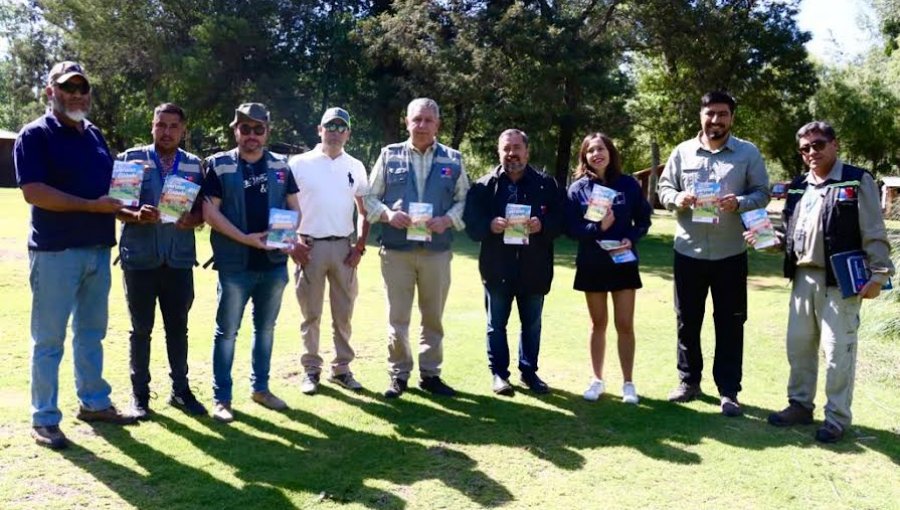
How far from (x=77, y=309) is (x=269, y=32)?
19.1 m

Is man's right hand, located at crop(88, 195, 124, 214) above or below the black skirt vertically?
above

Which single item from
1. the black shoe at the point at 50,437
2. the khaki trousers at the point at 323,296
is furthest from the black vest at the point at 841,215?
the black shoe at the point at 50,437

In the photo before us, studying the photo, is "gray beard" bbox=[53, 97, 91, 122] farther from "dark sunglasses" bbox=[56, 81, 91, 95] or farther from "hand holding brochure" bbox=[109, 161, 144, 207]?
"hand holding brochure" bbox=[109, 161, 144, 207]

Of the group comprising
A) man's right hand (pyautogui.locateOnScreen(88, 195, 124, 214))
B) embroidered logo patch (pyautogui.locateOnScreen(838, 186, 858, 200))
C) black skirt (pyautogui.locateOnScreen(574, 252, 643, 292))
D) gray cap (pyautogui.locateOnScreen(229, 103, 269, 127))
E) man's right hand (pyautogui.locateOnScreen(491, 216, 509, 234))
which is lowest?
black skirt (pyautogui.locateOnScreen(574, 252, 643, 292))

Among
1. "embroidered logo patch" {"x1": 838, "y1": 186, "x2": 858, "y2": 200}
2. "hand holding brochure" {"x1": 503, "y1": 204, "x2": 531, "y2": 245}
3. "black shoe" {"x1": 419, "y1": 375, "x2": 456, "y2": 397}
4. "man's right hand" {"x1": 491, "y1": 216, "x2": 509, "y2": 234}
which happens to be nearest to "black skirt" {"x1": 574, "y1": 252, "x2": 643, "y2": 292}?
"hand holding brochure" {"x1": 503, "y1": 204, "x2": 531, "y2": 245}

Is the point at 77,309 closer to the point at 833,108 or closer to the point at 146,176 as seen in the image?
the point at 146,176

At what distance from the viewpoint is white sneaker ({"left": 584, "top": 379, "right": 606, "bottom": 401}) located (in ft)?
19.0

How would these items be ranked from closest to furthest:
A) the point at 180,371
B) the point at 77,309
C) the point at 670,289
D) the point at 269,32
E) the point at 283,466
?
the point at 283,466 → the point at 77,309 → the point at 180,371 → the point at 670,289 → the point at 269,32

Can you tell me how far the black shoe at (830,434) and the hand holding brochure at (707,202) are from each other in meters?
1.54

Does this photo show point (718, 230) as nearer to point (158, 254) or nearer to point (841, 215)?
point (841, 215)

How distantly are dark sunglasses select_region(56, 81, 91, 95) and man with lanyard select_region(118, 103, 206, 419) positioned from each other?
47 centimetres

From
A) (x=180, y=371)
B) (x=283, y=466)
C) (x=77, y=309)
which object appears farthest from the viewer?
(x=180, y=371)

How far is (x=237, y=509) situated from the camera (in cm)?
383

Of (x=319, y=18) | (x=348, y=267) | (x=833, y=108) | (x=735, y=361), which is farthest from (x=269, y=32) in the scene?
(x=833, y=108)
